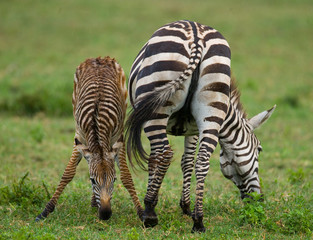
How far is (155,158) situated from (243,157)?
4.95 feet

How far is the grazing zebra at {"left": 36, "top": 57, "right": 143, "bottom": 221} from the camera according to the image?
5.46 metres

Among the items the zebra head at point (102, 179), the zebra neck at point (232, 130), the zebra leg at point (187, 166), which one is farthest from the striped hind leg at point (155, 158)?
the zebra neck at point (232, 130)

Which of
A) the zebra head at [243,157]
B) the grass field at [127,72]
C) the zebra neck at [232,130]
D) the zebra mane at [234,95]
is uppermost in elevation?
the zebra mane at [234,95]

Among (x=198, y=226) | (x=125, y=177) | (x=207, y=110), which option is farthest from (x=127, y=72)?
Answer: (x=198, y=226)

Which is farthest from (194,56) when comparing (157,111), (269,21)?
(269,21)

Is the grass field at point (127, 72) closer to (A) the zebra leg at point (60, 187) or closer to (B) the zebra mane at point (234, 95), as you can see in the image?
(A) the zebra leg at point (60, 187)

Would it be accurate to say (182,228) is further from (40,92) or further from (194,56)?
(40,92)

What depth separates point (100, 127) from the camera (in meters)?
5.65

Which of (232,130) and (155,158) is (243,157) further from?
(155,158)

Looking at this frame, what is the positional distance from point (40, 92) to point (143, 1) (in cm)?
1389

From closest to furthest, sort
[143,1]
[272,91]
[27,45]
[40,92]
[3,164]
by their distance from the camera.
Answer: [3,164] → [40,92] → [272,91] → [27,45] → [143,1]

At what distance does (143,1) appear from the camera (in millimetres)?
25469

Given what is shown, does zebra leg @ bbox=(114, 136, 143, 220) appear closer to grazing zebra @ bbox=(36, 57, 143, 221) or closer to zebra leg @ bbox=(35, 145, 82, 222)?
grazing zebra @ bbox=(36, 57, 143, 221)

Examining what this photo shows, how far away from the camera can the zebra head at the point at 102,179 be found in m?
5.38
